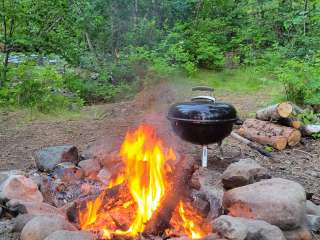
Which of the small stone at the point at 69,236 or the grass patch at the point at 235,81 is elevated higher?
the small stone at the point at 69,236

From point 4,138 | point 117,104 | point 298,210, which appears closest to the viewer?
point 298,210

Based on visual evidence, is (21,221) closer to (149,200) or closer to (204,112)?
(149,200)

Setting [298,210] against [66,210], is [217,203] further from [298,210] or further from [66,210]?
[66,210]

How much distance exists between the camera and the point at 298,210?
11.3 ft

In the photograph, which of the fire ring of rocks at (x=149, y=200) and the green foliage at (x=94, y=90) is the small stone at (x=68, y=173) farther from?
the green foliage at (x=94, y=90)

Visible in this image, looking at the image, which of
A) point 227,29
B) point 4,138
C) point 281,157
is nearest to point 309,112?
point 281,157

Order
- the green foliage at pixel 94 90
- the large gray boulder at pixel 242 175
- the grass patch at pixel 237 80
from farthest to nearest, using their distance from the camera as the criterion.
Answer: the grass patch at pixel 237 80, the green foliage at pixel 94 90, the large gray boulder at pixel 242 175

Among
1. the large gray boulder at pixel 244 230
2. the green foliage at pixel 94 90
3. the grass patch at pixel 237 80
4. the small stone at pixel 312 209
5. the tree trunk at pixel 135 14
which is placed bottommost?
the grass patch at pixel 237 80

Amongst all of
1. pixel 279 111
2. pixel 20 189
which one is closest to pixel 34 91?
pixel 279 111

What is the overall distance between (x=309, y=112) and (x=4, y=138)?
445 centimetres

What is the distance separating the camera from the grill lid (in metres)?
4.20

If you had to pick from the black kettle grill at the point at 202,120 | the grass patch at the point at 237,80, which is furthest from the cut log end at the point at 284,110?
the grass patch at the point at 237,80

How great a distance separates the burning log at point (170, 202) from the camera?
342 cm

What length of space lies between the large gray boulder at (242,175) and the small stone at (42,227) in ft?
4.93
